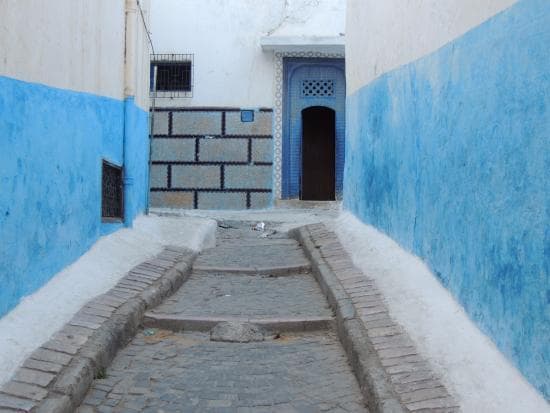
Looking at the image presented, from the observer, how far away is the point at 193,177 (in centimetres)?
1330

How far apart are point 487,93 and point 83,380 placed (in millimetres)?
2741

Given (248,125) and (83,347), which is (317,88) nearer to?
(248,125)

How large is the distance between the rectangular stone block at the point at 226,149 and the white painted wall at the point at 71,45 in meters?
4.93

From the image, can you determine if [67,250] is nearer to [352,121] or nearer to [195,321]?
[195,321]

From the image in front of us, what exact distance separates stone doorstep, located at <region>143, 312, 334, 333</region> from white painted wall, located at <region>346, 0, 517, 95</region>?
220cm

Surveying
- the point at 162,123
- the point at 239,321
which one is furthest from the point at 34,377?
the point at 162,123

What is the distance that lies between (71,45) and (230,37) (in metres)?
8.12

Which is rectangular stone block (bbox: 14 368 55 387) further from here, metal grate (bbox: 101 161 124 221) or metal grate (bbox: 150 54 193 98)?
metal grate (bbox: 150 54 193 98)

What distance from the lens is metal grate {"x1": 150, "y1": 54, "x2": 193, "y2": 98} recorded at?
1327 cm

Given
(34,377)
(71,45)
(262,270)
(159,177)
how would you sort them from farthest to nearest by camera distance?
(159,177) → (262,270) → (71,45) → (34,377)

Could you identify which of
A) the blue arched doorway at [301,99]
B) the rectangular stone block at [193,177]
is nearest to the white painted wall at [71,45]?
the rectangular stone block at [193,177]

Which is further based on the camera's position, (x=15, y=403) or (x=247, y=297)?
(x=247, y=297)

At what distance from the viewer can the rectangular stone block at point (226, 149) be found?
1321cm

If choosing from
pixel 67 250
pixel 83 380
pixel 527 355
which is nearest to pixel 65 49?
pixel 67 250
